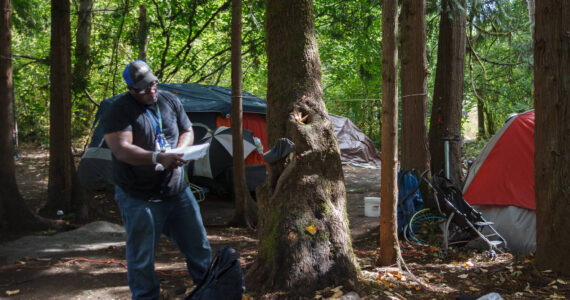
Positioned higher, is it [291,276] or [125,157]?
[125,157]

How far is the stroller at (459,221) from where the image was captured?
5.56 m

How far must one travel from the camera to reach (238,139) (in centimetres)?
746

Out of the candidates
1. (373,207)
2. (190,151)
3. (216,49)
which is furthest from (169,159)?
(216,49)

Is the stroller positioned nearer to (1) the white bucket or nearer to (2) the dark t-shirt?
(1) the white bucket

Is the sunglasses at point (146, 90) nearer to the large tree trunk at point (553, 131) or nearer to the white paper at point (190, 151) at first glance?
the white paper at point (190, 151)

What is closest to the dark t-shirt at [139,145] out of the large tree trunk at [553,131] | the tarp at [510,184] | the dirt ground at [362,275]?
the dirt ground at [362,275]

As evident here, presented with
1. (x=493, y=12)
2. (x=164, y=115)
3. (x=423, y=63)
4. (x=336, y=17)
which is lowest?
(x=164, y=115)

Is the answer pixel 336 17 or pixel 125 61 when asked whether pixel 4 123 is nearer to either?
pixel 336 17

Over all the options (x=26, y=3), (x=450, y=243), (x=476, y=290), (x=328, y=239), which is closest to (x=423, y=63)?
(x=450, y=243)

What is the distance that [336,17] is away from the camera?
13.2 metres

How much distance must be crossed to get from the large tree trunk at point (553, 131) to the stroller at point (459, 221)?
1.09 meters

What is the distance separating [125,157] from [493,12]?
9.33 metres

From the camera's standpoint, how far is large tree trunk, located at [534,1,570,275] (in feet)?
14.1

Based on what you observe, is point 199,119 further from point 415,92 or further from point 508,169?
point 508,169
